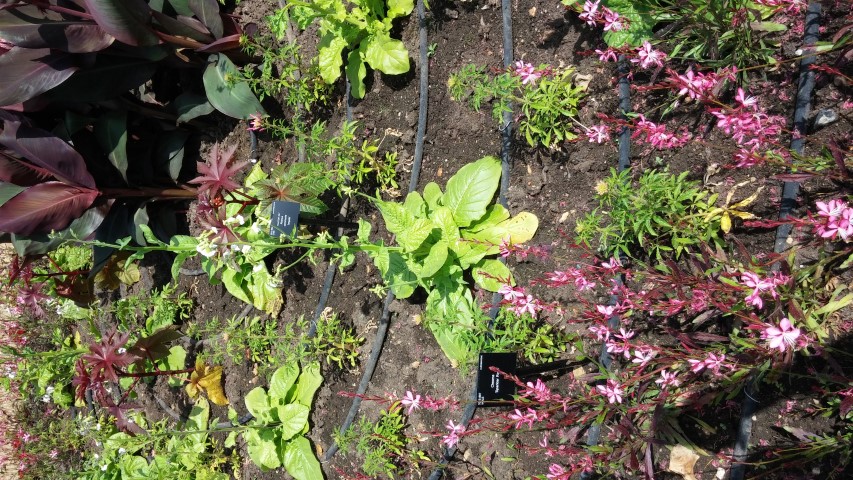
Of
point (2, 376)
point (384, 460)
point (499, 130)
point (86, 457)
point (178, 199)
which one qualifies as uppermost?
point (499, 130)

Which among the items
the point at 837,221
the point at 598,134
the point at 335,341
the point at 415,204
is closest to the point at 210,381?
the point at 335,341

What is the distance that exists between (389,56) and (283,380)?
1.99 meters

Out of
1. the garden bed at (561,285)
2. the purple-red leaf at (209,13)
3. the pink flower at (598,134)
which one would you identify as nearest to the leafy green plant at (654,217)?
the garden bed at (561,285)

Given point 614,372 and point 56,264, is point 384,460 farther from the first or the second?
point 56,264

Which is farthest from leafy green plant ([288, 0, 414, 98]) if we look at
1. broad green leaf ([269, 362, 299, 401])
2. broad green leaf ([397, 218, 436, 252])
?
broad green leaf ([269, 362, 299, 401])

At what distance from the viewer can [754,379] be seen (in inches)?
78.8

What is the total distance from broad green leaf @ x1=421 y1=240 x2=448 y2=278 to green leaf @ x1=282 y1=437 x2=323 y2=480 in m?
1.45

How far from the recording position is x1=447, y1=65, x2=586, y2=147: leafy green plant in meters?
2.54

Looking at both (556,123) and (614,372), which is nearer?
(614,372)

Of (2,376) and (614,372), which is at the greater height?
(614,372)

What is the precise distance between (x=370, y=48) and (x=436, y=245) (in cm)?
116

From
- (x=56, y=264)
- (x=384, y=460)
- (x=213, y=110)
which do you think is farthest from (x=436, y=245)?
(x=56, y=264)

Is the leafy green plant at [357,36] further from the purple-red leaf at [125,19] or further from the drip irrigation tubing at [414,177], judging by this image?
the purple-red leaf at [125,19]

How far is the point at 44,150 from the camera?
335cm
